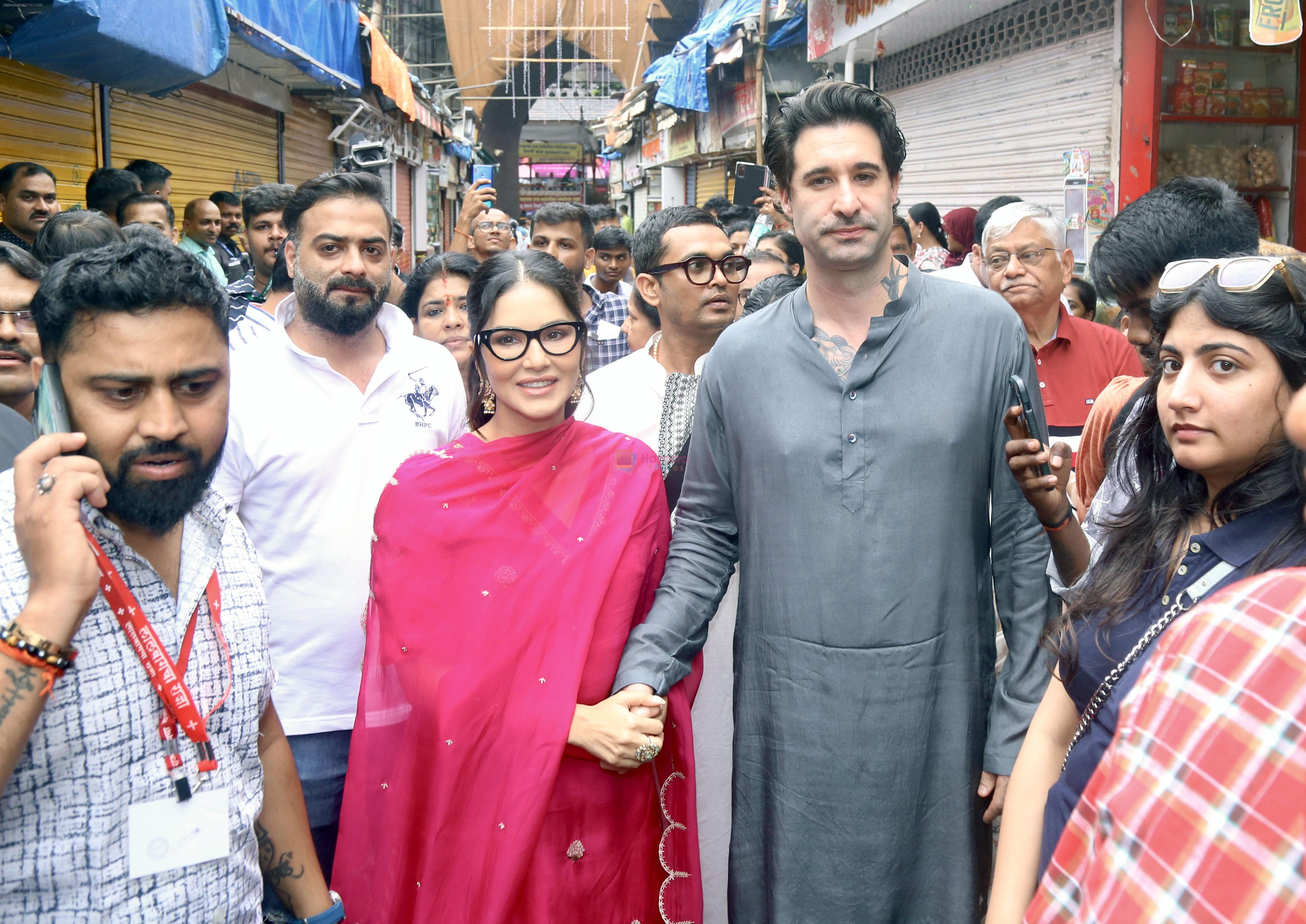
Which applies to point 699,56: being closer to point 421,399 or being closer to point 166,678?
point 421,399

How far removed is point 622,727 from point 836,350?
90 centimetres

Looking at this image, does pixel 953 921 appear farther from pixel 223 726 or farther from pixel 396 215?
pixel 396 215

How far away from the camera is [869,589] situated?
2000 millimetres

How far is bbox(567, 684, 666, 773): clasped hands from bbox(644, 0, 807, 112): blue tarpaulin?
32.9 feet

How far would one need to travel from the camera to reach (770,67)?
1137 centimetres

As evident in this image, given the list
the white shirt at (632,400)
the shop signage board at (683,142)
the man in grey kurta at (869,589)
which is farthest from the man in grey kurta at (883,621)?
the shop signage board at (683,142)

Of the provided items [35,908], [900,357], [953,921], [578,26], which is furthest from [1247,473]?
[578,26]

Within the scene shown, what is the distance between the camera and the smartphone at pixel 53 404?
4.73ft

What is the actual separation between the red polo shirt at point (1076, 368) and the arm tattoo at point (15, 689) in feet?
10.7

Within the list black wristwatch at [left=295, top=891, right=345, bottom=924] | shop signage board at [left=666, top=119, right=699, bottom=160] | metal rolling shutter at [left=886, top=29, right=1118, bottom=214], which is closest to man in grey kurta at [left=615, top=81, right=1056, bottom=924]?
black wristwatch at [left=295, top=891, right=345, bottom=924]

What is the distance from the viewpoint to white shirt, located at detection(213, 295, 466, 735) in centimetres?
243

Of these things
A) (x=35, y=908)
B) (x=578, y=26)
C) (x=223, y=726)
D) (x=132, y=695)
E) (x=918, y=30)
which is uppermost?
(x=578, y=26)

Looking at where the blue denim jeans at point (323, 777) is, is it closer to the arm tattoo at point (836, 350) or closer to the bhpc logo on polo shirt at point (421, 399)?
the bhpc logo on polo shirt at point (421, 399)

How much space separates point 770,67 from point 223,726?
1114 centimetres
